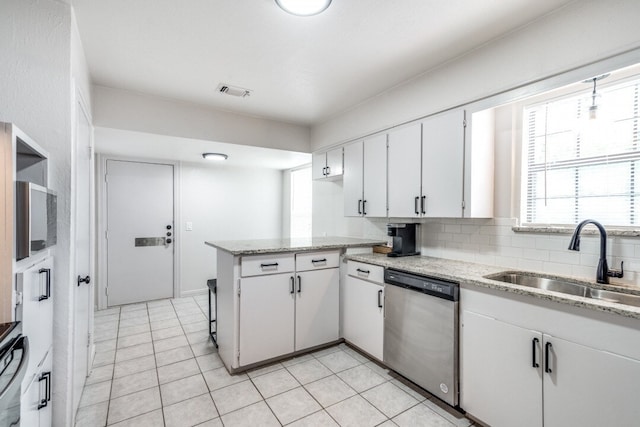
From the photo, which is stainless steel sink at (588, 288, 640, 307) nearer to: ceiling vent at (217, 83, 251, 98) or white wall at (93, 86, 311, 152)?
ceiling vent at (217, 83, 251, 98)

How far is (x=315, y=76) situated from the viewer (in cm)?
260

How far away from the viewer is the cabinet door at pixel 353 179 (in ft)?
10.6

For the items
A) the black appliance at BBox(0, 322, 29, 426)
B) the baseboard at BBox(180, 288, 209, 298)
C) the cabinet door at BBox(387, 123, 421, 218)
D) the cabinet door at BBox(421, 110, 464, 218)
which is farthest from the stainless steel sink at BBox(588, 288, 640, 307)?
the baseboard at BBox(180, 288, 209, 298)

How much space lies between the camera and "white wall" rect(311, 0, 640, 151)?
1549mm

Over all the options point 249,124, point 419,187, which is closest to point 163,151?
point 249,124

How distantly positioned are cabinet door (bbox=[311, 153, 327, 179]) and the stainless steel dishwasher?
1.80 m

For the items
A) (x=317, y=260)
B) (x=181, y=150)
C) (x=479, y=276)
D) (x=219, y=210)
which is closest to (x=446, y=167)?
(x=479, y=276)

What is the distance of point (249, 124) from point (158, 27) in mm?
1699

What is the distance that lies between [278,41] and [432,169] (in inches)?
59.9

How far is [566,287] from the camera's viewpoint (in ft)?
6.24

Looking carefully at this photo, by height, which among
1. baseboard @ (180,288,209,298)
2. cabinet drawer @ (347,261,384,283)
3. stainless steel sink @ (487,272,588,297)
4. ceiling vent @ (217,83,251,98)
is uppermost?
ceiling vent @ (217,83,251,98)

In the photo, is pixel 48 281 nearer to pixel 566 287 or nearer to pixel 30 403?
pixel 30 403

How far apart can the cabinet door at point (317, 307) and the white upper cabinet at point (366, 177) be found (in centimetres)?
72

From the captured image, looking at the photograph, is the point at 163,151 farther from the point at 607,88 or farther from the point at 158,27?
the point at 607,88
